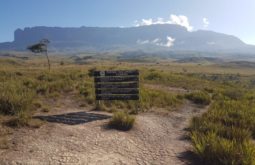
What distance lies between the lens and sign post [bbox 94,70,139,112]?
12.1 meters

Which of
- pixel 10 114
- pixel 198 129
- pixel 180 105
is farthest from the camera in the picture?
pixel 180 105

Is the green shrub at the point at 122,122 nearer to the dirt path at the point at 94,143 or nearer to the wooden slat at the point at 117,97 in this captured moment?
the dirt path at the point at 94,143

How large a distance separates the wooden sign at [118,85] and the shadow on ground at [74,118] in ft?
4.98

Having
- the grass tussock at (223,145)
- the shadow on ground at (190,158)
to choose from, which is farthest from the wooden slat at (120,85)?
the shadow on ground at (190,158)

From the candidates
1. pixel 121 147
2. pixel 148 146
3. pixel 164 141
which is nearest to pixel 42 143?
pixel 121 147

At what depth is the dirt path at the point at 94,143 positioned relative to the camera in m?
6.53

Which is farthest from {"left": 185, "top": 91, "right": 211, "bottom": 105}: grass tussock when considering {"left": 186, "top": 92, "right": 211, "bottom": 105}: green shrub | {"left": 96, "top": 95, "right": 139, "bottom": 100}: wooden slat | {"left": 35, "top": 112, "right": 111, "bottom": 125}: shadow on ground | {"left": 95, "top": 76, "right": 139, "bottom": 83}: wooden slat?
{"left": 35, "top": 112, "right": 111, "bottom": 125}: shadow on ground

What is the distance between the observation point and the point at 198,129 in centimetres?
902

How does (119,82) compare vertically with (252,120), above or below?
above

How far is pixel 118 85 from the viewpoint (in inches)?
481

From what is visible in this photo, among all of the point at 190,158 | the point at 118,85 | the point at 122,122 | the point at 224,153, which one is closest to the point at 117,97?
the point at 118,85

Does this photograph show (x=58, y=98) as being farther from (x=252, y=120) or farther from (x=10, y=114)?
(x=252, y=120)

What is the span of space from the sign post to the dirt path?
1.95 metres

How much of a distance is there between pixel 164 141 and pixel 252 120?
4.14 meters
